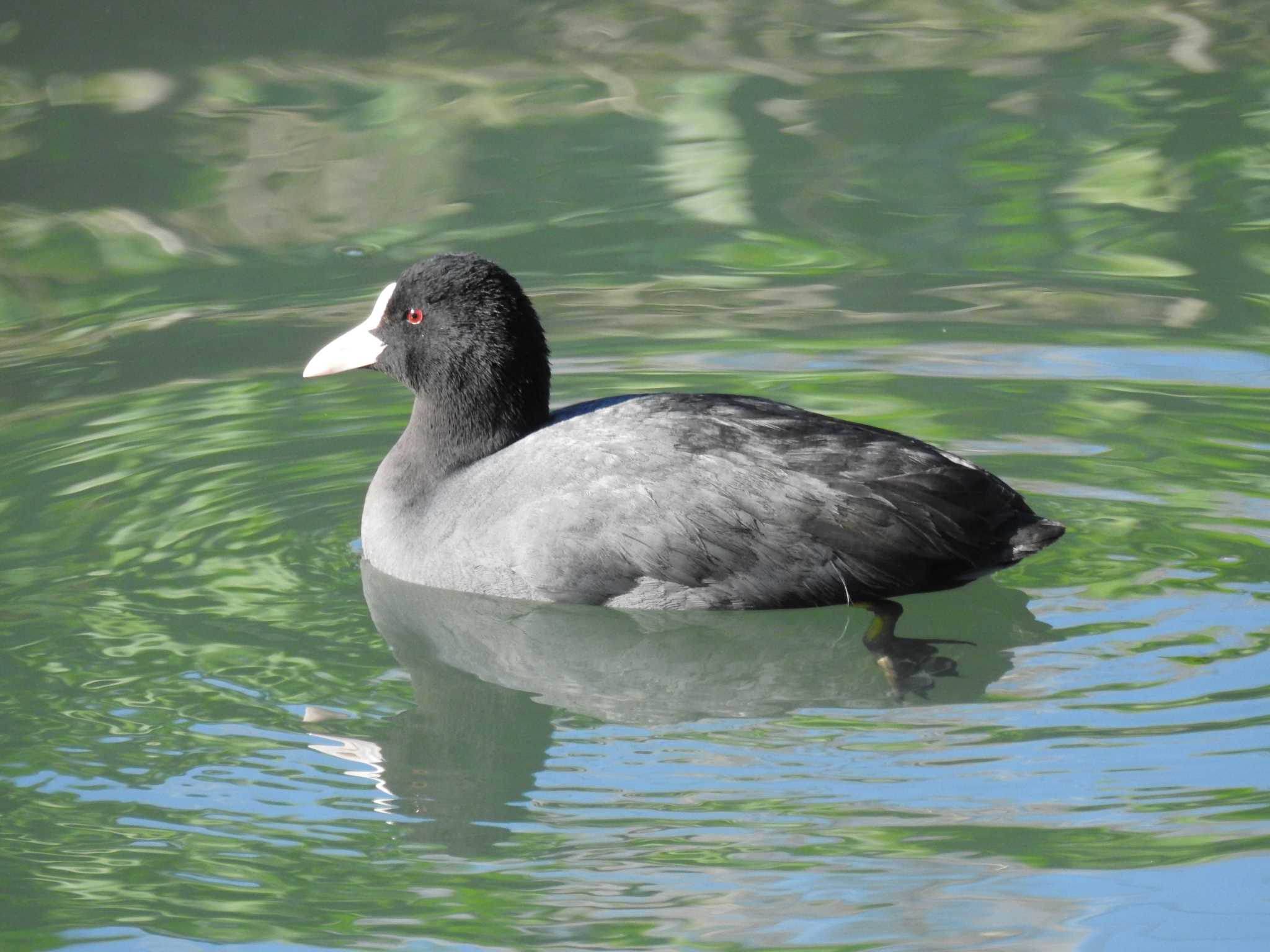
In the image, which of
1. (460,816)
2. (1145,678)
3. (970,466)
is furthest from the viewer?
(970,466)

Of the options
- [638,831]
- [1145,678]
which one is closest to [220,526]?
[638,831]

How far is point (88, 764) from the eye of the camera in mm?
4602

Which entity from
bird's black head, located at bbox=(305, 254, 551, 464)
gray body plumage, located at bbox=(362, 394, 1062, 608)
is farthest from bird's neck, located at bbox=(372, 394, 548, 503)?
gray body plumage, located at bbox=(362, 394, 1062, 608)

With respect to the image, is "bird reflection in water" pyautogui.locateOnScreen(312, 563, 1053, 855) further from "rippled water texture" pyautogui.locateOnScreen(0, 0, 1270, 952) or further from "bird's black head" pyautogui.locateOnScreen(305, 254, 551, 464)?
"bird's black head" pyautogui.locateOnScreen(305, 254, 551, 464)

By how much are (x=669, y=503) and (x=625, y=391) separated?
1.96 metres

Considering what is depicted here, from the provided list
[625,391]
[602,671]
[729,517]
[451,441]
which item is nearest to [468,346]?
[451,441]

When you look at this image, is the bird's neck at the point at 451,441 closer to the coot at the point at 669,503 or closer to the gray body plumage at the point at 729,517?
the coot at the point at 669,503

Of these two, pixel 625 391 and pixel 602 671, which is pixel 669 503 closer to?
pixel 602 671

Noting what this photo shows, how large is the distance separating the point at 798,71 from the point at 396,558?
210 inches

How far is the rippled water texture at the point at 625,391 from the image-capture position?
4.03 m

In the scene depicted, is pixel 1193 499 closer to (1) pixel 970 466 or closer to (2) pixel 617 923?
(1) pixel 970 466

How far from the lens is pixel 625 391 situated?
7.16m

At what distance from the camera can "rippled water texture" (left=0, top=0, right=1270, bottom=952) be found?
13.2ft

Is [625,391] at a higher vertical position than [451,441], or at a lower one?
lower
